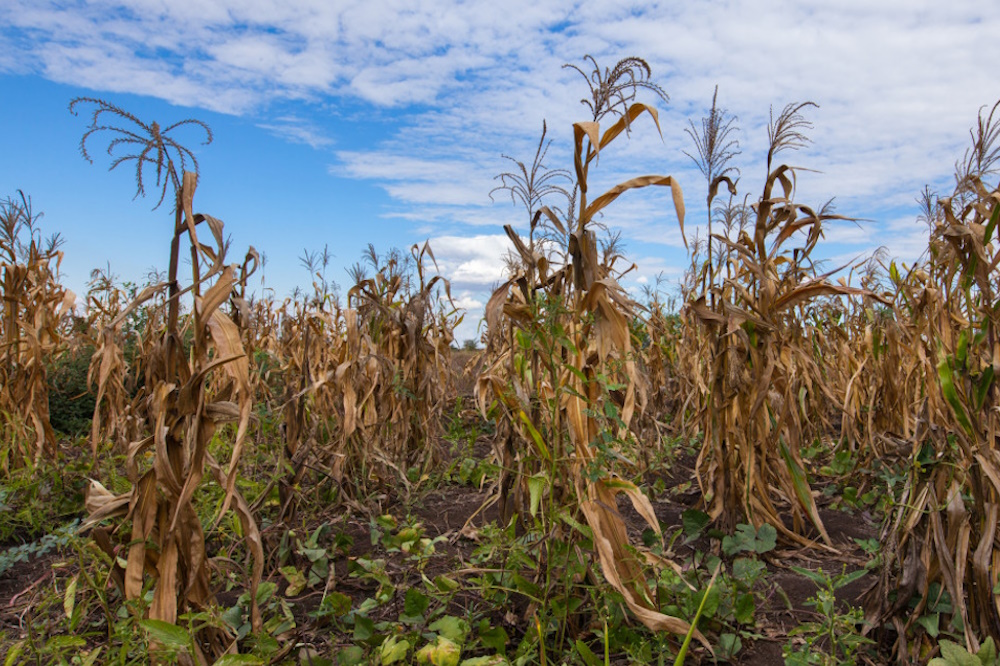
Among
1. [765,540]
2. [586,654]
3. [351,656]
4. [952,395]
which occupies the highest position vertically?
[952,395]

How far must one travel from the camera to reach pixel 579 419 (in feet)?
7.24

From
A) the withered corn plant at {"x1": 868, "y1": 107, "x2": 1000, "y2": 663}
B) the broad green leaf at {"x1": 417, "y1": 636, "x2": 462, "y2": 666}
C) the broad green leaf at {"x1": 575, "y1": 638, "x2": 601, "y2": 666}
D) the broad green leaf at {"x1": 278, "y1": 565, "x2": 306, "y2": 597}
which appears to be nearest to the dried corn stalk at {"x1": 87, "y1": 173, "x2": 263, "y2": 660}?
the broad green leaf at {"x1": 417, "y1": 636, "x2": 462, "y2": 666}

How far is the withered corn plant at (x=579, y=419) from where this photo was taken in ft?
6.55

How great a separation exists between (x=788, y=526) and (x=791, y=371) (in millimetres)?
849

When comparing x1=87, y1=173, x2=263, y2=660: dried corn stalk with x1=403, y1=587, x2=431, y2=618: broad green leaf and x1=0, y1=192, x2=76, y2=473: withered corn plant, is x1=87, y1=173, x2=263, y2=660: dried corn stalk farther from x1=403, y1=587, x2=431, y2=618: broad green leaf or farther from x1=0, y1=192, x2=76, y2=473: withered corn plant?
x1=0, y1=192, x2=76, y2=473: withered corn plant

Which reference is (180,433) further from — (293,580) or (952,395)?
(952,395)

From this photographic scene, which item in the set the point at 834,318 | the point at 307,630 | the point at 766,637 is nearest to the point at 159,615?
the point at 307,630

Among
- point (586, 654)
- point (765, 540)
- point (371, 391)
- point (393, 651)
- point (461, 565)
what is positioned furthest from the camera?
point (371, 391)

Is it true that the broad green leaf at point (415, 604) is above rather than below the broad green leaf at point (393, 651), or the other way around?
above

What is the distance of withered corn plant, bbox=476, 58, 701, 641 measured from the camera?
2.00 metres

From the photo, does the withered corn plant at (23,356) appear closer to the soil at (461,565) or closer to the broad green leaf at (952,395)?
the soil at (461,565)

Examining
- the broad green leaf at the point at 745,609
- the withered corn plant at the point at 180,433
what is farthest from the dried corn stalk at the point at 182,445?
the broad green leaf at the point at 745,609

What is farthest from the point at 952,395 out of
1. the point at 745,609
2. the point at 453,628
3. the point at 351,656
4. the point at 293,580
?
the point at 293,580

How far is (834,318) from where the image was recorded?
6090 mm
